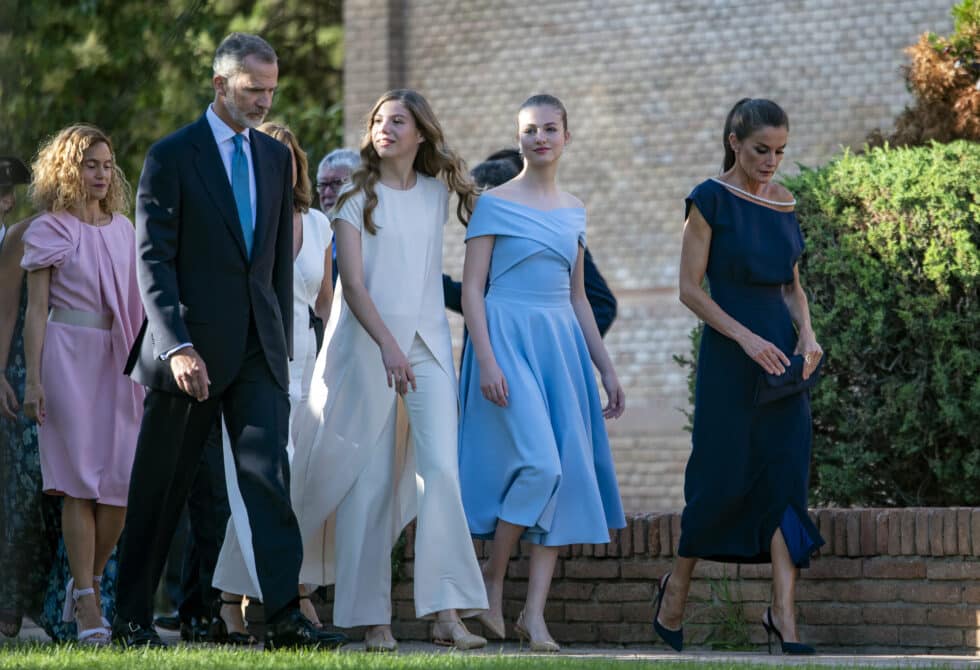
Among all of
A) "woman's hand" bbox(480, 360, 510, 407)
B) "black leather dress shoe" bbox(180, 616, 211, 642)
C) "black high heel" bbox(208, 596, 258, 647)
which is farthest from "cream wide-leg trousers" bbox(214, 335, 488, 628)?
"black leather dress shoe" bbox(180, 616, 211, 642)

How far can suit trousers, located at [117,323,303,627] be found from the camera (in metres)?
5.90

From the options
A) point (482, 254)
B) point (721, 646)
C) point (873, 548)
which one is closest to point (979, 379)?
point (873, 548)

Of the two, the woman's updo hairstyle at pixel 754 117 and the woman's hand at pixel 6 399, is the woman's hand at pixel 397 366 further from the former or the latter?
the woman's hand at pixel 6 399

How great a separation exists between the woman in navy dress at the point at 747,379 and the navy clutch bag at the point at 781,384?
23 millimetres

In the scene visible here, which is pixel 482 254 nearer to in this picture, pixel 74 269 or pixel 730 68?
pixel 74 269

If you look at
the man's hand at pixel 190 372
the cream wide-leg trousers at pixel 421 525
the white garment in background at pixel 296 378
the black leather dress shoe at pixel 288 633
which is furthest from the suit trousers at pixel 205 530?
the man's hand at pixel 190 372

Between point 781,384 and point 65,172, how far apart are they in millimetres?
3103

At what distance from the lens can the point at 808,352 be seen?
6.55 metres

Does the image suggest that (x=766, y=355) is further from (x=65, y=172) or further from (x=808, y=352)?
(x=65, y=172)

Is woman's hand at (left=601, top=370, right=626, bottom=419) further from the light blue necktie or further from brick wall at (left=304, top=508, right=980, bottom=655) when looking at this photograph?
the light blue necktie

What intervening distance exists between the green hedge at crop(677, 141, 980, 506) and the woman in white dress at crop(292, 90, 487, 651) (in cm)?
185

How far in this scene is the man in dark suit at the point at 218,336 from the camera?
5914 mm

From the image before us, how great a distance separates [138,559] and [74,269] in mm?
1527

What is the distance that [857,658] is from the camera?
6.02 metres
